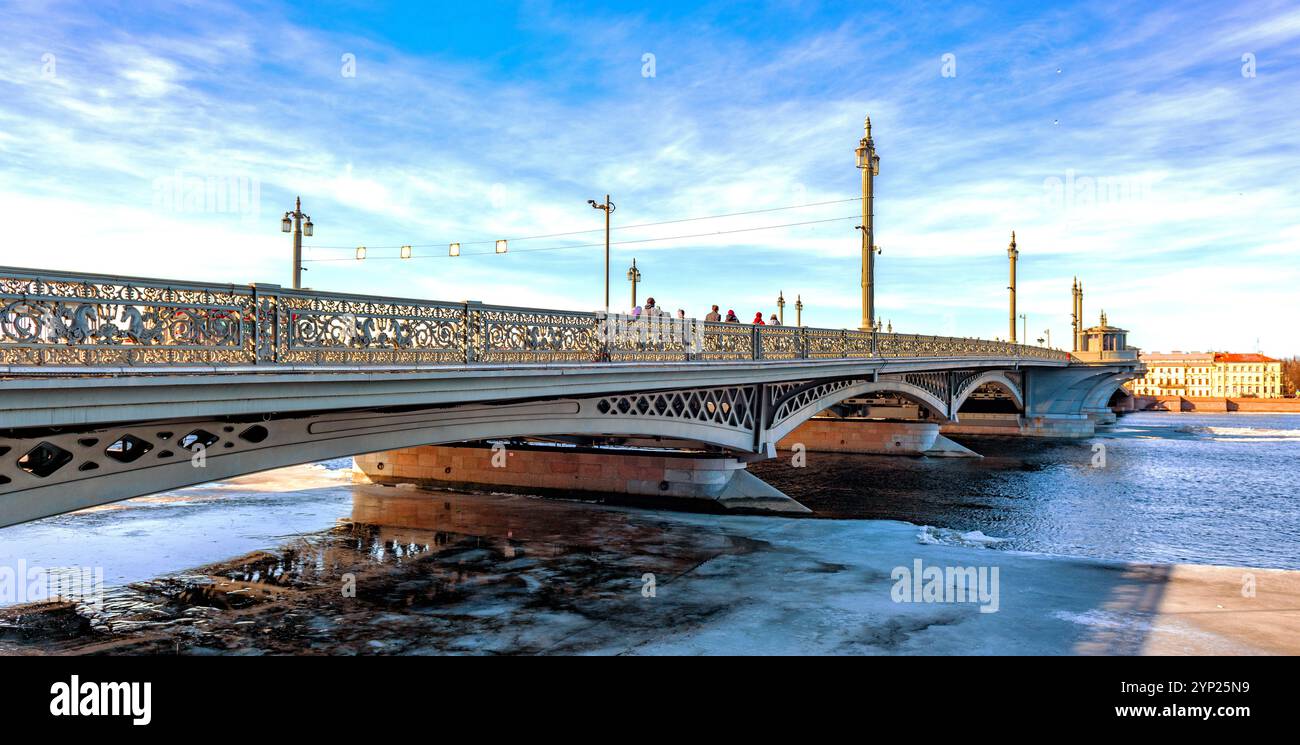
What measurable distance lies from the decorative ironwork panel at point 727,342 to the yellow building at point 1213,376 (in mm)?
142939

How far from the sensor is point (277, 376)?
323 inches

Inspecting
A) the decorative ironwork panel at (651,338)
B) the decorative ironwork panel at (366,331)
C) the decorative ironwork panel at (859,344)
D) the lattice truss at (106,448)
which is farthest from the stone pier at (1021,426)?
the lattice truss at (106,448)

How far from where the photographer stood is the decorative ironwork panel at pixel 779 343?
62.3ft

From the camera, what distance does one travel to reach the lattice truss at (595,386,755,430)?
16141mm

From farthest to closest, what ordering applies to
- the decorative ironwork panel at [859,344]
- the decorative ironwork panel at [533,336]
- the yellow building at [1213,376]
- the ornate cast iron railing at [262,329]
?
the yellow building at [1213,376], the decorative ironwork panel at [859,344], the decorative ironwork panel at [533,336], the ornate cast iron railing at [262,329]

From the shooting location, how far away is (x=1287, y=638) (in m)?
9.34

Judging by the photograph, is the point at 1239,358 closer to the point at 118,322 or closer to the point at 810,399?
the point at 810,399

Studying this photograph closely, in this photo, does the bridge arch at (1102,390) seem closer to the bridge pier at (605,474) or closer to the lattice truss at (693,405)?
the bridge pier at (605,474)

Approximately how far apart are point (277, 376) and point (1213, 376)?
562 feet

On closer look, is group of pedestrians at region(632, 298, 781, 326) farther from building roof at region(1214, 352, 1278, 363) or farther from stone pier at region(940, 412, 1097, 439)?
building roof at region(1214, 352, 1278, 363)

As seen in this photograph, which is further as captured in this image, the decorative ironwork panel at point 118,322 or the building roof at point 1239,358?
the building roof at point 1239,358
